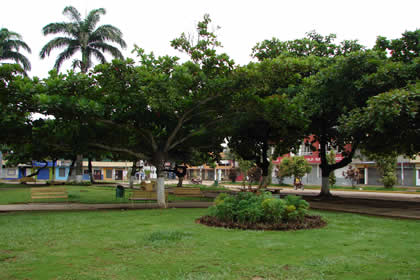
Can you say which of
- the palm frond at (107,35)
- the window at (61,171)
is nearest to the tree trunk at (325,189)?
the palm frond at (107,35)

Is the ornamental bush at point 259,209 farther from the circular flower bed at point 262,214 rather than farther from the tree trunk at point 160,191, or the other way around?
the tree trunk at point 160,191

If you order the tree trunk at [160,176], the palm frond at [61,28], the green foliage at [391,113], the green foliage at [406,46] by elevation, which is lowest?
the tree trunk at [160,176]

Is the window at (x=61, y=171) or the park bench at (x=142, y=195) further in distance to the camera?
A: the window at (x=61, y=171)

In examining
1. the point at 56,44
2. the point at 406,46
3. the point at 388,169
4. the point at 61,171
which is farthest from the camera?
the point at 61,171

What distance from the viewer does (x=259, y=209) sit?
32.2 ft

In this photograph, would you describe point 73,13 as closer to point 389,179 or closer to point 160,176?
point 160,176

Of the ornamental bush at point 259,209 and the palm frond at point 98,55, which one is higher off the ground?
the palm frond at point 98,55

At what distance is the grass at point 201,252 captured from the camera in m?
5.52

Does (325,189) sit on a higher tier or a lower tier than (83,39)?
lower

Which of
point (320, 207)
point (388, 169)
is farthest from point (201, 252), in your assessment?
point (388, 169)

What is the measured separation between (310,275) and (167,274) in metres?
2.03

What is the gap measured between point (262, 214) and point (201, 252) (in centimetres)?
327

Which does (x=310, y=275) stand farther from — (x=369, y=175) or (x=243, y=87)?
(x=369, y=175)

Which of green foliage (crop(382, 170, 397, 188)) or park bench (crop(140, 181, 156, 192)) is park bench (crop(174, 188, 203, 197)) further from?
green foliage (crop(382, 170, 397, 188))
